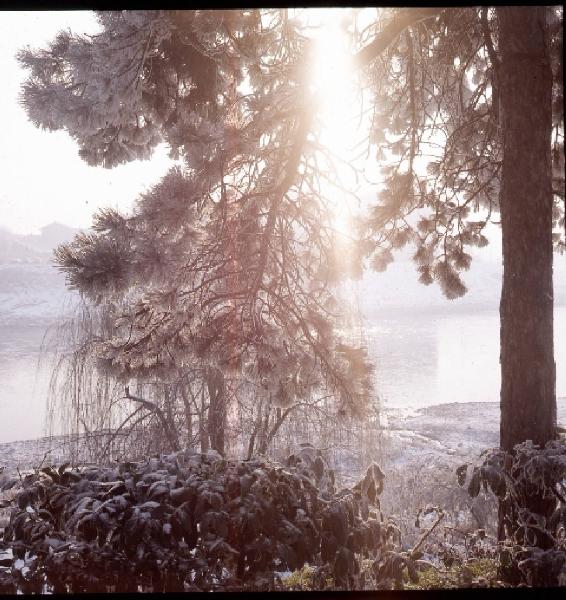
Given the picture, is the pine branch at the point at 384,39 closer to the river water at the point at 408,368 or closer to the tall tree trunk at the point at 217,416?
the tall tree trunk at the point at 217,416

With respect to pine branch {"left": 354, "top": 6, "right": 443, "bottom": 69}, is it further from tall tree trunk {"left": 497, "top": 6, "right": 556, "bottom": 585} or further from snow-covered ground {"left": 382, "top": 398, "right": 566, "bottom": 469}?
snow-covered ground {"left": 382, "top": 398, "right": 566, "bottom": 469}

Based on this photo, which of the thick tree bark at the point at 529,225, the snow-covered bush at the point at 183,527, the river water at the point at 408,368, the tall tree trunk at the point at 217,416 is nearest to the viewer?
the snow-covered bush at the point at 183,527

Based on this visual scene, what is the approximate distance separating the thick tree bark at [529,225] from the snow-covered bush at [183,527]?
1.37 meters

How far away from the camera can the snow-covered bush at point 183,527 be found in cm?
231

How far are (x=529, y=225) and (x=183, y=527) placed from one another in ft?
9.05

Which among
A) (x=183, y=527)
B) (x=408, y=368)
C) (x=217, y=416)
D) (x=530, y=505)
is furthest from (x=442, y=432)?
(x=183, y=527)

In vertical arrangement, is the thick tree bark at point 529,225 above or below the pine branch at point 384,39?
below

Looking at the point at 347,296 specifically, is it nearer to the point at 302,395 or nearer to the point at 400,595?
the point at 302,395

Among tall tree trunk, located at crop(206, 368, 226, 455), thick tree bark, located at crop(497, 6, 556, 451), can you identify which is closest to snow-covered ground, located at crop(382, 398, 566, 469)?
tall tree trunk, located at crop(206, 368, 226, 455)

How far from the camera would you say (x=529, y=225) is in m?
3.49

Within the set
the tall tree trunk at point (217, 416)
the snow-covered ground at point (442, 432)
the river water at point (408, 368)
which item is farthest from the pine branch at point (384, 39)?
the snow-covered ground at point (442, 432)

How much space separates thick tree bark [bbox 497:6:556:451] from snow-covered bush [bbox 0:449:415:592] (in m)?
1.37

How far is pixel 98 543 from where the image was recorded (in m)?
2.36

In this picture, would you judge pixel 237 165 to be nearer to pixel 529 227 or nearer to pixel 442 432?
pixel 529 227
